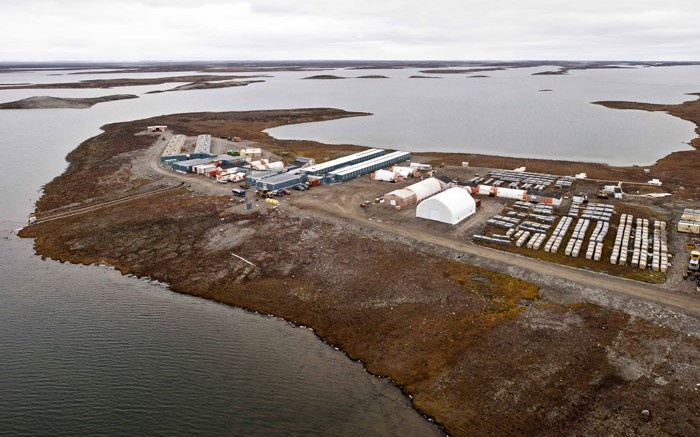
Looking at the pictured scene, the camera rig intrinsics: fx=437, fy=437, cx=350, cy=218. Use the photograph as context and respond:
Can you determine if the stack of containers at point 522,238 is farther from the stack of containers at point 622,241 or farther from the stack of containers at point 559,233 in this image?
the stack of containers at point 622,241

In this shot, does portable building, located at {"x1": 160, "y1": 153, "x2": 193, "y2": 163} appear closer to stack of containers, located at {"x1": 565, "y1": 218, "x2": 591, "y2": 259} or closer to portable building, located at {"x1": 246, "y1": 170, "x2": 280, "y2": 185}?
portable building, located at {"x1": 246, "y1": 170, "x2": 280, "y2": 185}

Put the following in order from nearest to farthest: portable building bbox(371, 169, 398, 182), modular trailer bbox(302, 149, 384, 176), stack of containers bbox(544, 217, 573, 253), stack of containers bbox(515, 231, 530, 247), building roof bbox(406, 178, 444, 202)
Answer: stack of containers bbox(544, 217, 573, 253) → stack of containers bbox(515, 231, 530, 247) → building roof bbox(406, 178, 444, 202) → portable building bbox(371, 169, 398, 182) → modular trailer bbox(302, 149, 384, 176)

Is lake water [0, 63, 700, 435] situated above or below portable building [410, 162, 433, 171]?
below

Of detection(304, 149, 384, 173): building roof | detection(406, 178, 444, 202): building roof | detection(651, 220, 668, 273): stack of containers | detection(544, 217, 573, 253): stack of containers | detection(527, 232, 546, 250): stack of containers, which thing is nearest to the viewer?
detection(651, 220, 668, 273): stack of containers

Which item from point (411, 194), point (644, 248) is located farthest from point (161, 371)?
point (644, 248)

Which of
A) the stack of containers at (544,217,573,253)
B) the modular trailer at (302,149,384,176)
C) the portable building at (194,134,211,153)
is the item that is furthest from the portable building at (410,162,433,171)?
the portable building at (194,134,211,153)

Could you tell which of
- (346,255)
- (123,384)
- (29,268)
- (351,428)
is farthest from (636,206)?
(29,268)

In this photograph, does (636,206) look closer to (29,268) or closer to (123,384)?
(123,384)
